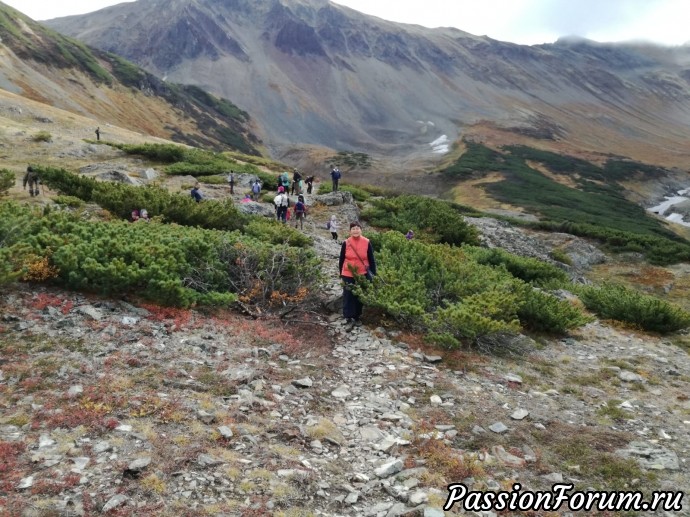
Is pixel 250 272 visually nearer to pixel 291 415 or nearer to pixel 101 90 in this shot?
pixel 291 415

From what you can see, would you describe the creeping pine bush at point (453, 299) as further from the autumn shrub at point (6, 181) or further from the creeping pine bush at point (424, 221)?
the autumn shrub at point (6, 181)

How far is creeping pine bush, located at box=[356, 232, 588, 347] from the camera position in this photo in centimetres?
977

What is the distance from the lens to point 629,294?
15086 mm

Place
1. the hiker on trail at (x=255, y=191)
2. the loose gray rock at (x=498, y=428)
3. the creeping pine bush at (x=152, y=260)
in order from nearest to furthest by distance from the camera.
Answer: the loose gray rock at (x=498, y=428), the creeping pine bush at (x=152, y=260), the hiker on trail at (x=255, y=191)

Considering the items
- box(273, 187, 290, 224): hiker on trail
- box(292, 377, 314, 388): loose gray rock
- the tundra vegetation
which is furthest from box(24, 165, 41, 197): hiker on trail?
box(292, 377, 314, 388): loose gray rock

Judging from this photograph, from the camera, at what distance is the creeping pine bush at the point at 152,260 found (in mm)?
8852

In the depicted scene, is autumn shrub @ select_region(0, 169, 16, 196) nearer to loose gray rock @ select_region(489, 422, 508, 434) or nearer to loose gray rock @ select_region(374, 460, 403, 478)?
loose gray rock @ select_region(374, 460, 403, 478)

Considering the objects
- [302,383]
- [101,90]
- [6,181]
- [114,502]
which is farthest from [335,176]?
[101,90]

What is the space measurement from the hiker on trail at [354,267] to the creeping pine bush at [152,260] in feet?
3.26

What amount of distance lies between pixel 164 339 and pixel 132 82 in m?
137

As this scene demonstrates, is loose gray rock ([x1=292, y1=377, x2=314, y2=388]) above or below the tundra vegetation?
below

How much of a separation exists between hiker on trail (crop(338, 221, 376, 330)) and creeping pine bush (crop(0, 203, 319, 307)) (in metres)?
0.99

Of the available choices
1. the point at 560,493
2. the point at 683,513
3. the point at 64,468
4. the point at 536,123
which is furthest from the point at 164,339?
the point at 536,123

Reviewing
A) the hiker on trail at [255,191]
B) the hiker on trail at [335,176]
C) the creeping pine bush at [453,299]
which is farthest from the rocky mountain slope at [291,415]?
the hiker on trail at [335,176]
